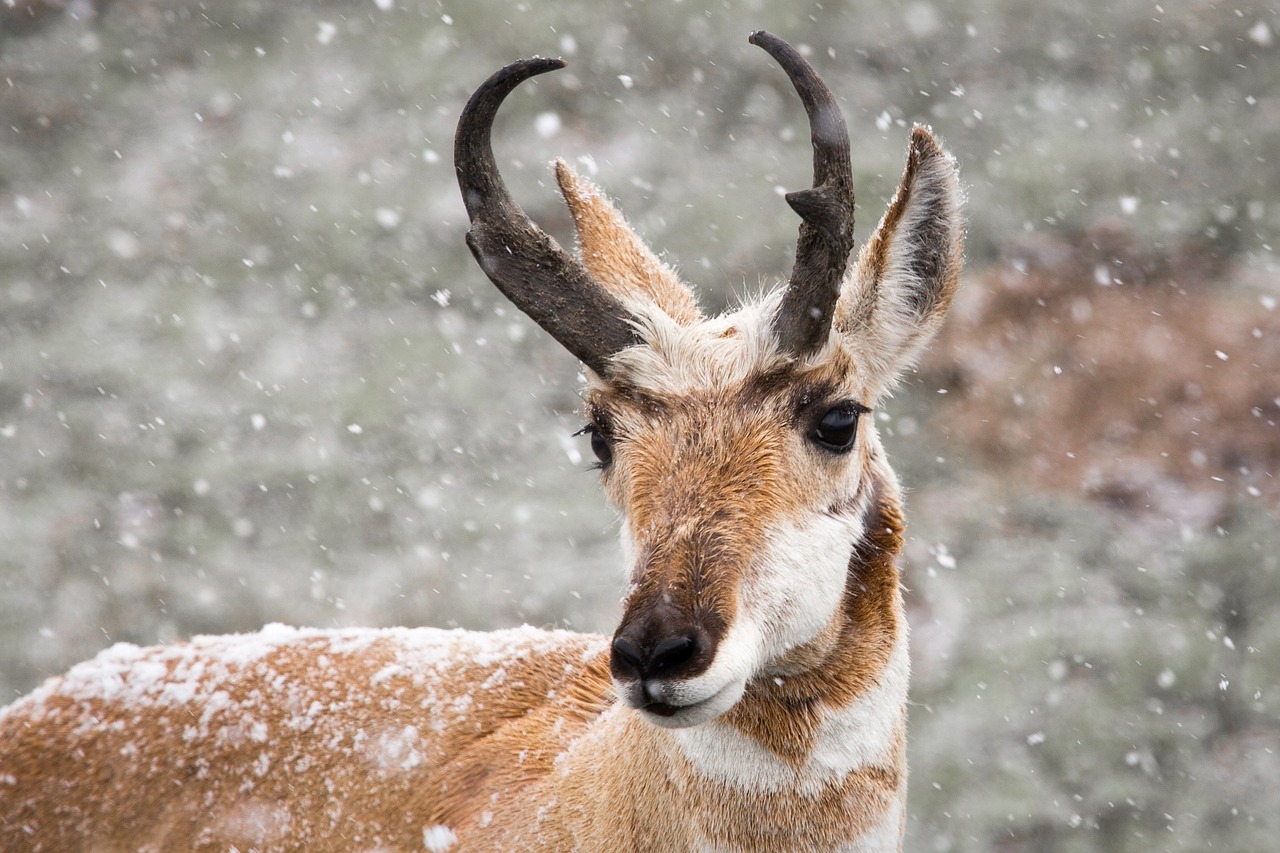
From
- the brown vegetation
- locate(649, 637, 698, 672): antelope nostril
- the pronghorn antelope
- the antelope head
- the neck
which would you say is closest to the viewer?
locate(649, 637, 698, 672): antelope nostril

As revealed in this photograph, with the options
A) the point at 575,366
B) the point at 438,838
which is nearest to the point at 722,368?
the point at 438,838

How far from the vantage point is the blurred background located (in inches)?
327

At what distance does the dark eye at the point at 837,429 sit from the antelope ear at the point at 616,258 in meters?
0.88

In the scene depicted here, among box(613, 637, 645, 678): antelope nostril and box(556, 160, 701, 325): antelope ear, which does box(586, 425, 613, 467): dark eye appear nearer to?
box(556, 160, 701, 325): antelope ear

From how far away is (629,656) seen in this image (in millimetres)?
2887

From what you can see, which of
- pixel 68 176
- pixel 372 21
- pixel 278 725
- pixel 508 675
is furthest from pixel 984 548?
pixel 68 176

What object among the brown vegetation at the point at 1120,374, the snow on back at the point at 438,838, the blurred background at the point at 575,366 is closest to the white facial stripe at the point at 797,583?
the snow on back at the point at 438,838

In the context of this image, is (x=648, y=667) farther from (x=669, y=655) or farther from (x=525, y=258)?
(x=525, y=258)

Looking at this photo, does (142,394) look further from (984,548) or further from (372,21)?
(984,548)

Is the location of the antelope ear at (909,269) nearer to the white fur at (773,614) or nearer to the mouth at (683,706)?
the white fur at (773,614)

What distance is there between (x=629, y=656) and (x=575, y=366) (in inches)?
296

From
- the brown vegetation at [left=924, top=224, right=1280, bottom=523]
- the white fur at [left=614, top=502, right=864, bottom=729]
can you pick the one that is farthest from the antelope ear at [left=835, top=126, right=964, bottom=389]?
the brown vegetation at [left=924, top=224, right=1280, bottom=523]

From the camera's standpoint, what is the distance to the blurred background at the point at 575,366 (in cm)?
830

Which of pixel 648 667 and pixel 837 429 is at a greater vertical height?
pixel 837 429
